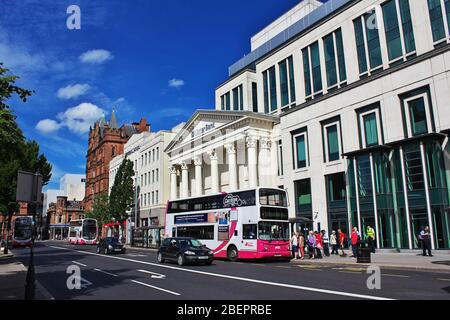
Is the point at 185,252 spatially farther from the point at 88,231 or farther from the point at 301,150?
the point at 88,231

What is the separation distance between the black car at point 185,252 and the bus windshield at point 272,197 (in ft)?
15.9

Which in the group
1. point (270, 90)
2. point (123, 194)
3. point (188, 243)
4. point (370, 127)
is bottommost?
point (188, 243)

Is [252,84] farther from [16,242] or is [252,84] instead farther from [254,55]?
→ [16,242]

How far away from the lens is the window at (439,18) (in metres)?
26.4

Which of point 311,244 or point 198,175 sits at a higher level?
point 198,175

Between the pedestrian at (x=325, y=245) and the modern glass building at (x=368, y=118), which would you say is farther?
the pedestrian at (x=325, y=245)

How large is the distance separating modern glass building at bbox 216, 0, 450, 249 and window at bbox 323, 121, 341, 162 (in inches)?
3.7

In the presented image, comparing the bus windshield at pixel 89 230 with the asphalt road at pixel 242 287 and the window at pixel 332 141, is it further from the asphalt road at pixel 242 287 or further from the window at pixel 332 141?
the asphalt road at pixel 242 287

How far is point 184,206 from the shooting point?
101ft

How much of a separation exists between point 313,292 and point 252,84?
133 ft

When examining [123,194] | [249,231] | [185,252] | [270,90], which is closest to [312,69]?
[270,90]

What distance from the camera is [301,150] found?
3694 centimetres

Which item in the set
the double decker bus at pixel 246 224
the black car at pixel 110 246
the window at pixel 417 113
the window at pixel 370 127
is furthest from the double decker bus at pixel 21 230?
the window at pixel 417 113

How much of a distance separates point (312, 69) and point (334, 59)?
9.24ft
